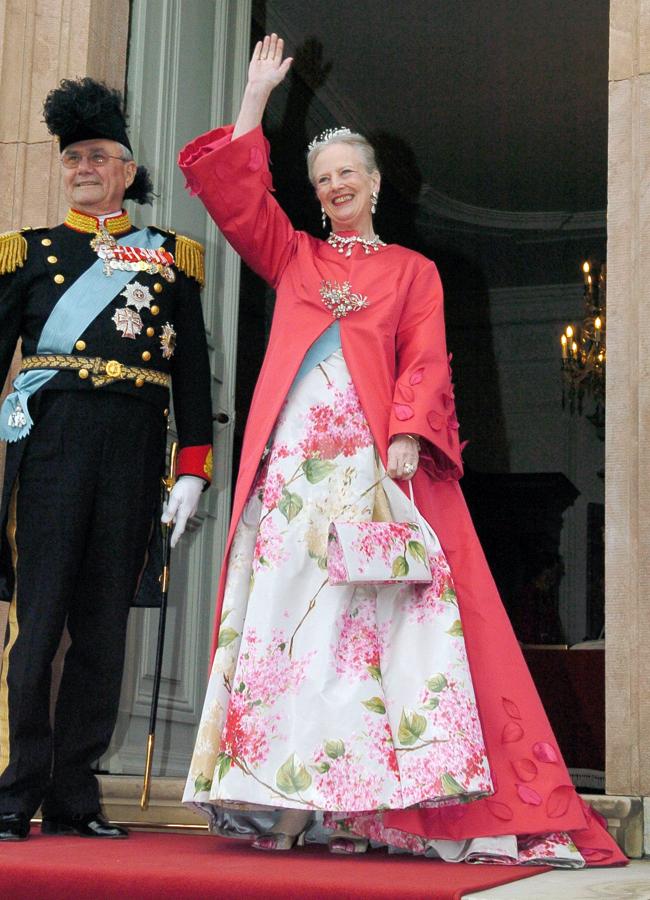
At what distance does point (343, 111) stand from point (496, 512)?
2.29m

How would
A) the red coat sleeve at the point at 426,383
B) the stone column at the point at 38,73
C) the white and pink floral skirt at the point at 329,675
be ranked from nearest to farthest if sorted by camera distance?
1. the white and pink floral skirt at the point at 329,675
2. the red coat sleeve at the point at 426,383
3. the stone column at the point at 38,73

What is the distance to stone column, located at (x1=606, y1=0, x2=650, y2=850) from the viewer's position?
3.04 meters

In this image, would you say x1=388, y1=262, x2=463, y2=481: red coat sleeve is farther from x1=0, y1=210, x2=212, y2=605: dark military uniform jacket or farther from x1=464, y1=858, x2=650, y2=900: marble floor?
x1=464, y1=858, x2=650, y2=900: marble floor

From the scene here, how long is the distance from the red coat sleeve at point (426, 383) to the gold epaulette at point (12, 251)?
2.82 feet

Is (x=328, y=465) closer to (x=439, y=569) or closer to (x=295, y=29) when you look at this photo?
(x=439, y=569)

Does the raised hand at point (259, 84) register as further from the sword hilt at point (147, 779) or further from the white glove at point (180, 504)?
the sword hilt at point (147, 779)

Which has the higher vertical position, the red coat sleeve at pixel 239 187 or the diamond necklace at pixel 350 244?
the red coat sleeve at pixel 239 187

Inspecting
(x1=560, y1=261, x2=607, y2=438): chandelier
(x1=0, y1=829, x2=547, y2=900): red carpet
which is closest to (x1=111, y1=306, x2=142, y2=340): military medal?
(x1=0, y1=829, x2=547, y2=900): red carpet

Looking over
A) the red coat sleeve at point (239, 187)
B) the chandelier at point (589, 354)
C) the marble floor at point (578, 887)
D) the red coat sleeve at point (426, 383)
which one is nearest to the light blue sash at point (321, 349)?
the red coat sleeve at point (426, 383)

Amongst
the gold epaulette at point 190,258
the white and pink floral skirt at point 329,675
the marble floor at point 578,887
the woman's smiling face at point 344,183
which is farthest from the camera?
the gold epaulette at point 190,258

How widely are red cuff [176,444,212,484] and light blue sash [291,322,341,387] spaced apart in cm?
31

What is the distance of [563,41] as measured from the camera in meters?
6.37

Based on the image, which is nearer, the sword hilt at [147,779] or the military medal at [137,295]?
the military medal at [137,295]

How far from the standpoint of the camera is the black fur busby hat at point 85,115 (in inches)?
120
